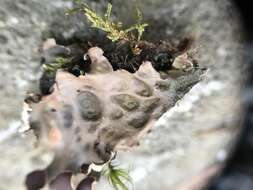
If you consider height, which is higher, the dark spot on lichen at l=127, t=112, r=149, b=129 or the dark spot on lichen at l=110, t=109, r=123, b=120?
the dark spot on lichen at l=110, t=109, r=123, b=120

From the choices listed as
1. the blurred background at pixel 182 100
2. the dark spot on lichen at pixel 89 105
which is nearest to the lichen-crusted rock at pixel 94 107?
the dark spot on lichen at pixel 89 105

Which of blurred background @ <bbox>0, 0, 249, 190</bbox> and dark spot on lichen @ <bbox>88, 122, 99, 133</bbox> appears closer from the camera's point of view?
dark spot on lichen @ <bbox>88, 122, 99, 133</bbox>

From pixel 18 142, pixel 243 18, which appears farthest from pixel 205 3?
pixel 18 142

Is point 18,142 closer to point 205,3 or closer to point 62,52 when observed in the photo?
point 62,52

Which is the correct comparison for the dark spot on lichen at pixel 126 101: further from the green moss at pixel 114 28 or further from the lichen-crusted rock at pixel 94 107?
the green moss at pixel 114 28

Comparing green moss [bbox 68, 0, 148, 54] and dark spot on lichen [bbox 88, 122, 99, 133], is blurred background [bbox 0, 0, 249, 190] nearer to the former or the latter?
green moss [bbox 68, 0, 148, 54]

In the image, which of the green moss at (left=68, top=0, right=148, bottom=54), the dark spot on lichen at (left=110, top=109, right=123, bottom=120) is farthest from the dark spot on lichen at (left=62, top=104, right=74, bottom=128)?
the green moss at (left=68, top=0, right=148, bottom=54)
